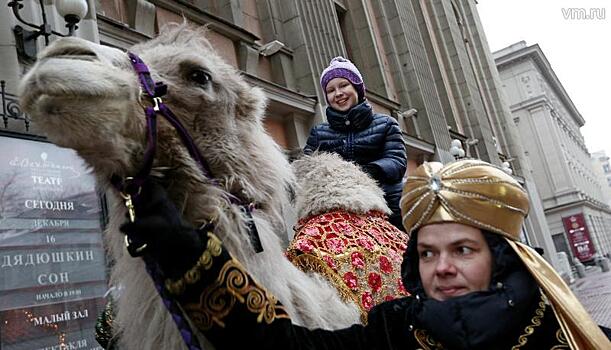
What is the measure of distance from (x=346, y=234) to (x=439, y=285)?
85 cm

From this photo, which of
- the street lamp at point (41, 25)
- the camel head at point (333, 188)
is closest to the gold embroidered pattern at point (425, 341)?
the camel head at point (333, 188)

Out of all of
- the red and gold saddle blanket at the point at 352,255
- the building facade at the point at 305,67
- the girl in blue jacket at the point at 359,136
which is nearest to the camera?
the red and gold saddle blanket at the point at 352,255

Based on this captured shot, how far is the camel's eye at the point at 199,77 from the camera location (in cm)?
190

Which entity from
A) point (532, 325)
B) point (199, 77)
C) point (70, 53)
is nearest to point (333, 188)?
point (199, 77)

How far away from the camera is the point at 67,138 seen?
1.38 meters

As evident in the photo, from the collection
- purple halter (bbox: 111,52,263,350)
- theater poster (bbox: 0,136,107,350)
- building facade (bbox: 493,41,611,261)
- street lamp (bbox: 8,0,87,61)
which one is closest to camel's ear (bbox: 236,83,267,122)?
purple halter (bbox: 111,52,263,350)

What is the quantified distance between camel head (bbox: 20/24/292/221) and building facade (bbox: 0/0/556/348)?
792 millimetres

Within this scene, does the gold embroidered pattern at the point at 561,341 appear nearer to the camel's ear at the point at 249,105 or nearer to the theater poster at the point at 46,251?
the camel's ear at the point at 249,105

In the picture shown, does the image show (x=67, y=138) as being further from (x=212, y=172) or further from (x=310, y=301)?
(x=310, y=301)

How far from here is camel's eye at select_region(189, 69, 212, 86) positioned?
6.24 feet

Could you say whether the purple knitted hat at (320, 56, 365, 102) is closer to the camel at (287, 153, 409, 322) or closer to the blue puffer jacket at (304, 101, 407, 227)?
the blue puffer jacket at (304, 101, 407, 227)

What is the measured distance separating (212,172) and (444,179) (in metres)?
0.79

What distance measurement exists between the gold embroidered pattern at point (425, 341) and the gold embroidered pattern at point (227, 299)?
469mm

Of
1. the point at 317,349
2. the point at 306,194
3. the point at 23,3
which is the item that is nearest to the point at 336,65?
the point at 306,194
